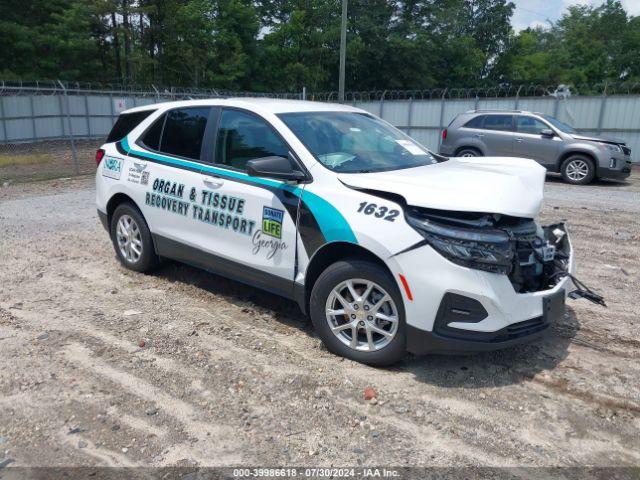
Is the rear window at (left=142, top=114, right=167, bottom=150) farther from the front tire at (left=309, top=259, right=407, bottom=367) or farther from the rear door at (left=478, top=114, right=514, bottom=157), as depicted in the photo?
the rear door at (left=478, top=114, right=514, bottom=157)

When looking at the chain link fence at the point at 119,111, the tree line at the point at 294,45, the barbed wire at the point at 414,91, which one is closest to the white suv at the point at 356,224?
the chain link fence at the point at 119,111

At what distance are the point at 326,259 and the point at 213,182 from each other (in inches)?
52.5

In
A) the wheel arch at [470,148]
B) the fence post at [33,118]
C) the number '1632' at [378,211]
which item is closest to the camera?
the number '1632' at [378,211]

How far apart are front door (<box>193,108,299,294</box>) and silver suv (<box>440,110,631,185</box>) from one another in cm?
1055

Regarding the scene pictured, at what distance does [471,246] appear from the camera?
332 cm

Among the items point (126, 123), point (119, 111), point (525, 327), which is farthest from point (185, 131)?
point (119, 111)

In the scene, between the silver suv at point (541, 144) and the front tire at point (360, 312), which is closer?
the front tire at point (360, 312)

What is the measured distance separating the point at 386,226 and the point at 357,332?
2.65 feet

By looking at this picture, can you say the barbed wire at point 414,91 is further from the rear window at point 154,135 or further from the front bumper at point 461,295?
the front bumper at point 461,295

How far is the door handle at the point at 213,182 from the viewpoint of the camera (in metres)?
4.55

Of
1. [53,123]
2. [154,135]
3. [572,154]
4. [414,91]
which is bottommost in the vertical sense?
[53,123]

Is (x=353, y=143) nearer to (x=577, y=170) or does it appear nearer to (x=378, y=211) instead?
(x=378, y=211)

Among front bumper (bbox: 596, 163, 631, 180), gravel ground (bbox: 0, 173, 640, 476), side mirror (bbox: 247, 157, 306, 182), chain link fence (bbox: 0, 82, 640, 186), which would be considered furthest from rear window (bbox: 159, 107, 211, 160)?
front bumper (bbox: 596, 163, 631, 180)

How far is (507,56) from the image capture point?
50.7 meters
